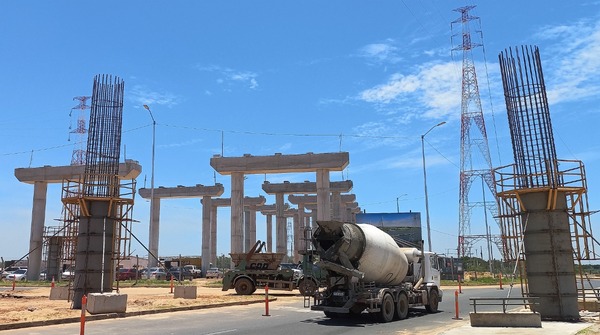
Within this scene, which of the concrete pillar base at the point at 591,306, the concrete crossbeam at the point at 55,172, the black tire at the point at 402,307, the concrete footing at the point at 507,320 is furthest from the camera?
the concrete crossbeam at the point at 55,172

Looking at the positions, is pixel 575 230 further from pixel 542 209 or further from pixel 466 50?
pixel 466 50

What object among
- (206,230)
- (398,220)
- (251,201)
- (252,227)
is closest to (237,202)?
(398,220)

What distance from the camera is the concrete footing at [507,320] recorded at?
15148 mm

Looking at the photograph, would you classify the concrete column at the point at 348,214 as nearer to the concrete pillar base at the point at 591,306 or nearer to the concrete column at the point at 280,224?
the concrete column at the point at 280,224

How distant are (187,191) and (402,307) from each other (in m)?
60.7

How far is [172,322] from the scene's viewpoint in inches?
730

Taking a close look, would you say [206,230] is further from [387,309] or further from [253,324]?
[387,309]

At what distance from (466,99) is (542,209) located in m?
55.0

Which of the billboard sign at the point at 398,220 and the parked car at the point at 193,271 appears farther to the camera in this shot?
the parked car at the point at 193,271

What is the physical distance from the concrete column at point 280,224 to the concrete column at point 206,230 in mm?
10291

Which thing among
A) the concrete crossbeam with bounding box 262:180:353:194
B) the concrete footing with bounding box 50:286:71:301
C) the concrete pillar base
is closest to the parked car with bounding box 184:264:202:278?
the concrete crossbeam with bounding box 262:180:353:194

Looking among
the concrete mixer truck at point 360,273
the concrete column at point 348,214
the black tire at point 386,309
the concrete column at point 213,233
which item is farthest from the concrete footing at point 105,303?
the concrete column at point 348,214

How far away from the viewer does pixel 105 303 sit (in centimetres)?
1989

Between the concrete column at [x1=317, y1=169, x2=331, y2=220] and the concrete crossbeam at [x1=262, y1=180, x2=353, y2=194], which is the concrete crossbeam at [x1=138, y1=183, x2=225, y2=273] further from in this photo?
the concrete column at [x1=317, y1=169, x2=331, y2=220]
